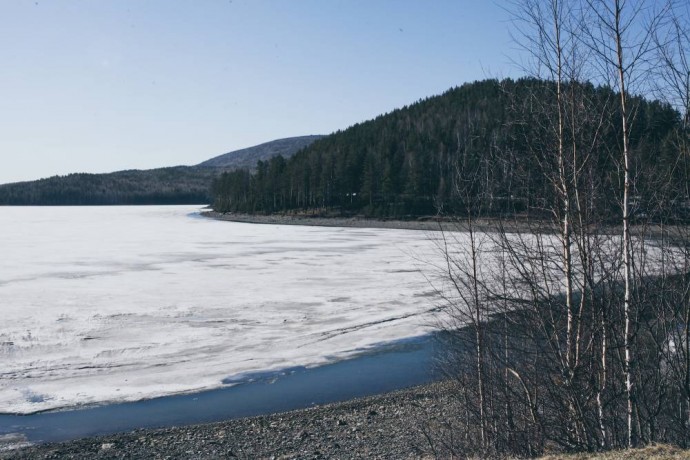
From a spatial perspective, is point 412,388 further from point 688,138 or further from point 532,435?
point 688,138

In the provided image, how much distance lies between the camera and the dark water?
10.9m

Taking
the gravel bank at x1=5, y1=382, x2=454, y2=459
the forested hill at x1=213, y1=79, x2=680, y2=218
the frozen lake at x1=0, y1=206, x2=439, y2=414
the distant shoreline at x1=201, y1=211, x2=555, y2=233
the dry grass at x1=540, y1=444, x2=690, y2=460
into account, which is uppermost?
the forested hill at x1=213, y1=79, x2=680, y2=218

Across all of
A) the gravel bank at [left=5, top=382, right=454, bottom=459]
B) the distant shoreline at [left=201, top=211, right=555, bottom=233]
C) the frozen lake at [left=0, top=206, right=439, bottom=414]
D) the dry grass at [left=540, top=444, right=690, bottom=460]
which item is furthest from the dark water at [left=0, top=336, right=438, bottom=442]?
the distant shoreline at [left=201, top=211, right=555, bottom=233]

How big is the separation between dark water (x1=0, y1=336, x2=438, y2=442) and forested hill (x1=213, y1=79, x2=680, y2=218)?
6376 mm

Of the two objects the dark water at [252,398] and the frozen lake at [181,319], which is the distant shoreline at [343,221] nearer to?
the frozen lake at [181,319]

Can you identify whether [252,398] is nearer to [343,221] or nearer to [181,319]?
[181,319]

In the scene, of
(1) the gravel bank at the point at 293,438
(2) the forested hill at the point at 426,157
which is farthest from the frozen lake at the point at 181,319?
(2) the forested hill at the point at 426,157

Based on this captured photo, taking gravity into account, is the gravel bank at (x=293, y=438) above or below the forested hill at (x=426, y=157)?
below

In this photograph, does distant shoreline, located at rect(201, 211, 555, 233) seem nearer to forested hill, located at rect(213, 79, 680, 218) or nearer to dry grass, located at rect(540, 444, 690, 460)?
forested hill, located at rect(213, 79, 680, 218)

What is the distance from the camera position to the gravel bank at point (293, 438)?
31.9 feet

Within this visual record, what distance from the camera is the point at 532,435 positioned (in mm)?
8062

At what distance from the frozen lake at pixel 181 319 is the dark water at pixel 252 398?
431 mm

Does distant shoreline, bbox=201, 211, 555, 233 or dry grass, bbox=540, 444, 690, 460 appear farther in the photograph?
distant shoreline, bbox=201, 211, 555, 233

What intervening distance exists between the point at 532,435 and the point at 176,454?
5.98m
